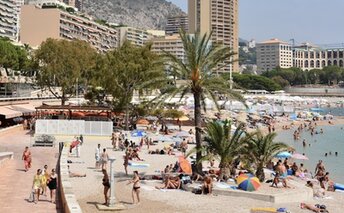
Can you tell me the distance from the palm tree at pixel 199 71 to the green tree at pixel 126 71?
21.0 meters

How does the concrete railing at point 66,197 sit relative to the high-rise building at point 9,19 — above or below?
below

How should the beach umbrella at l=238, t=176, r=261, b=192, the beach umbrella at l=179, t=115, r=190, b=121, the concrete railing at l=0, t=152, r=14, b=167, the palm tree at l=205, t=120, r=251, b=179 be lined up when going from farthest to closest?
the beach umbrella at l=179, t=115, r=190, b=121
the concrete railing at l=0, t=152, r=14, b=167
the palm tree at l=205, t=120, r=251, b=179
the beach umbrella at l=238, t=176, r=261, b=192

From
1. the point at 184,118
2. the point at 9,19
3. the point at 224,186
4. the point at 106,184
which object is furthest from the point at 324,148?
the point at 9,19

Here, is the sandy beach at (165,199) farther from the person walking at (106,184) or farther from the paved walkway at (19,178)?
the paved walkway at (19,178)

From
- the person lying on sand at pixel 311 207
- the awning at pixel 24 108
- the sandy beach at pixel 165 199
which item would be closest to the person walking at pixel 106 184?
the sandy beach at pixel 165 199

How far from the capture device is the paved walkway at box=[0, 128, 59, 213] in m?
14.3

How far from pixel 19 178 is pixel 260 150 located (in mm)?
9954

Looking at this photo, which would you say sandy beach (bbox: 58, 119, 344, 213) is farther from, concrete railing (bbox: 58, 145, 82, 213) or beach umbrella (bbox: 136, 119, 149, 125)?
beach umbrella (bbox: 136, 119, 149, 125)

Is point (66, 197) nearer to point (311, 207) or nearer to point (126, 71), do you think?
point (311, 207)

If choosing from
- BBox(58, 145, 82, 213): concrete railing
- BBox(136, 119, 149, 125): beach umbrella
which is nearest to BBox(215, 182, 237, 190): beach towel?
BBox(58, 145, 82, 213): concrete railing

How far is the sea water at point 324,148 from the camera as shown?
34.8 metres

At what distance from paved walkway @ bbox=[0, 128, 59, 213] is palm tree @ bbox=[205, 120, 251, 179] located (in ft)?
23.7

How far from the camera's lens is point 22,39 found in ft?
390

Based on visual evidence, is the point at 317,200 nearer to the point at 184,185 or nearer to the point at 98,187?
the point at 184,185
